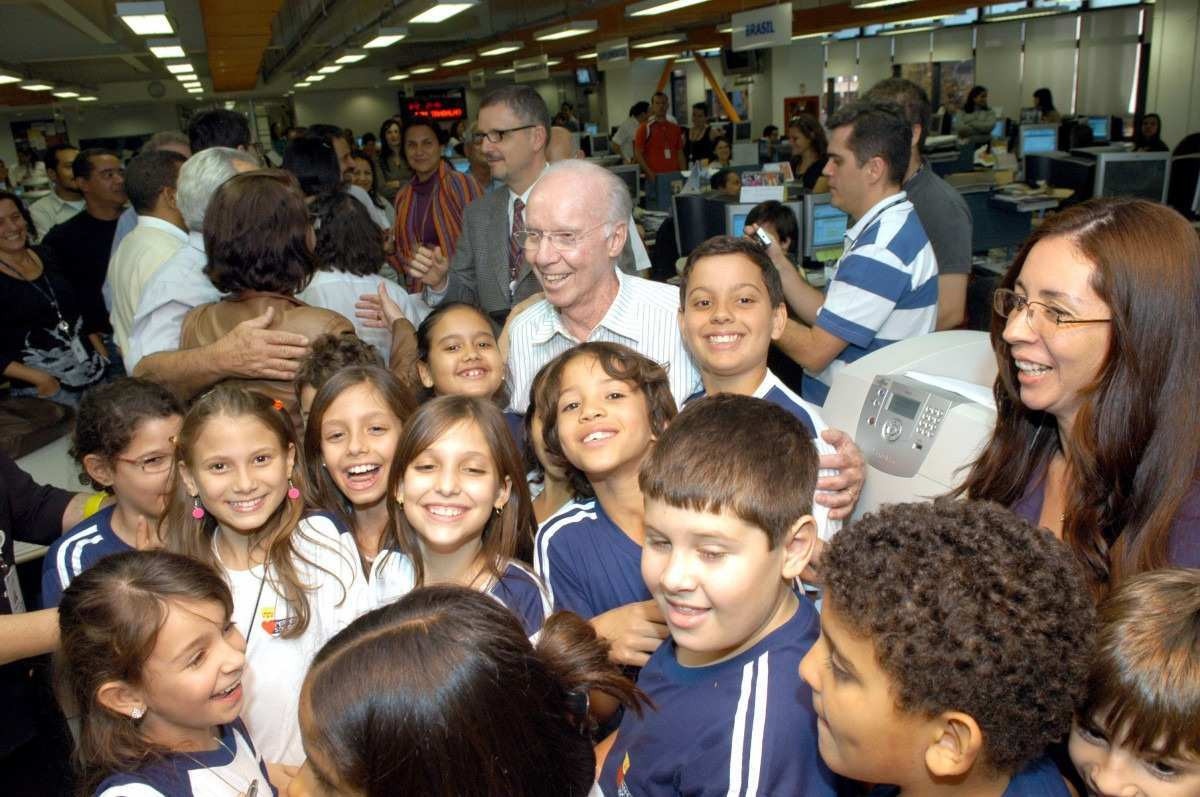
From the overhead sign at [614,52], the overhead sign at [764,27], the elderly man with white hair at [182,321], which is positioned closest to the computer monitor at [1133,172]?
the overhead sign at [764,27]

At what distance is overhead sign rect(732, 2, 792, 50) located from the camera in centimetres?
796

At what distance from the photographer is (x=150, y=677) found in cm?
142

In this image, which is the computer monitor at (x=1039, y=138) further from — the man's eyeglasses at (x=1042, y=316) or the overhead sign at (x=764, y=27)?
the man's eyeglasses at (x=1042, y=316)

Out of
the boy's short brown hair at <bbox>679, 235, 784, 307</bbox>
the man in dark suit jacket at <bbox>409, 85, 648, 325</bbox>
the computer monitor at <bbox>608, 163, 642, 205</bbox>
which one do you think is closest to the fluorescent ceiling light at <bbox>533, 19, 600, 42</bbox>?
the computer monitor at <bbox>608, 163, 642, 205</bbox>

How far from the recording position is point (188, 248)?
2.60 meters

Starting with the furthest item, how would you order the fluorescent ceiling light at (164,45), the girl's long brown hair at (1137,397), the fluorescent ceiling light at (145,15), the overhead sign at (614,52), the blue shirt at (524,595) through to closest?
the overhead sign at (614,52) → the fluorescent ceiling light at (164,45) → the fluorescent ceiling light at (145,15) → the blue shirt at (524,595) → the girl's long brown hair at (1137,397)

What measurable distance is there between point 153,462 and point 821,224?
4515mm

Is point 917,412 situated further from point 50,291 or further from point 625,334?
point 50,291

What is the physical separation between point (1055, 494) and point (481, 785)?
1.09m

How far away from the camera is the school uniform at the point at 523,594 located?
1.66 metres

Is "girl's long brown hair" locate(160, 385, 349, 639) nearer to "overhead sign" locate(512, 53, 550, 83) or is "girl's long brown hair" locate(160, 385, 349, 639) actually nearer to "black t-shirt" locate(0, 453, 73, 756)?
"black t-shirt" locate(0, 453, 73, 756)

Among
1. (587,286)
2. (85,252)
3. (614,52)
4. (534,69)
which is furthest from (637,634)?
(534,69)

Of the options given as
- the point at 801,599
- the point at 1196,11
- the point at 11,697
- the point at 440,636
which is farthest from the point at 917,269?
the point at 1196,11

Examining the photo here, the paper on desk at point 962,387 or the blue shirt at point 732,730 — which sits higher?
the paper on desk at point 962,387
